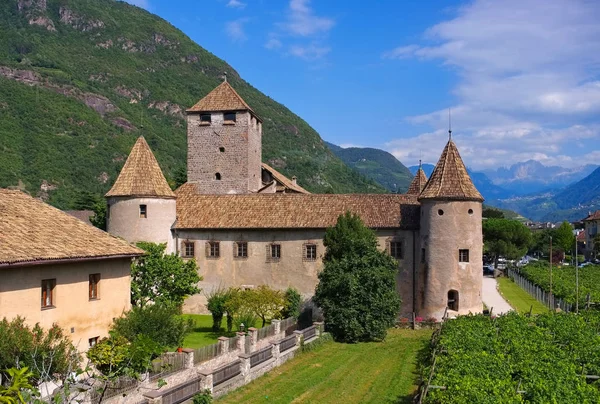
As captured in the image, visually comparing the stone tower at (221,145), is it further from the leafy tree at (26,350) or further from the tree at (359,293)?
the leafy tree at (26,350)

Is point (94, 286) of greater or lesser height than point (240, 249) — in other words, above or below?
below

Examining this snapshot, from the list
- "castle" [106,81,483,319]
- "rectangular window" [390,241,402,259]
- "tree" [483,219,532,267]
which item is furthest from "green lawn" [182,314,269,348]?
"tree" [483,219,532,267]

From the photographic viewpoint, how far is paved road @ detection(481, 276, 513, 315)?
41.6 m

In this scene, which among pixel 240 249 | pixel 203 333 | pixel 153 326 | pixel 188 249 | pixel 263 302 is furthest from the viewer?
pixel 188 249

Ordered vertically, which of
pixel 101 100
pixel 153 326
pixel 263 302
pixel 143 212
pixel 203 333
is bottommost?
pixel 203 333

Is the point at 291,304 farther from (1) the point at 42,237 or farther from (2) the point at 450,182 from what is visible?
(1) the point at 42,237

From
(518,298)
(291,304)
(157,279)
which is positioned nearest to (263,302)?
(291,304)

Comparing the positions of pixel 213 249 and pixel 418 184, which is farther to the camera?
pixel 418 184

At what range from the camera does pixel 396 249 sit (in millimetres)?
36250

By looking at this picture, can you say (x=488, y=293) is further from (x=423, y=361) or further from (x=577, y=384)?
(x=577, y=384)

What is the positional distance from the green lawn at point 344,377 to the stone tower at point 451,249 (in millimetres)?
4758

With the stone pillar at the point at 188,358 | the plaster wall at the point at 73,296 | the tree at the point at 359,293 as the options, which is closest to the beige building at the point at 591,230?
the tree at the point at 359,293

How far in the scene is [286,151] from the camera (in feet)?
459

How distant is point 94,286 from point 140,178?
12.8m
